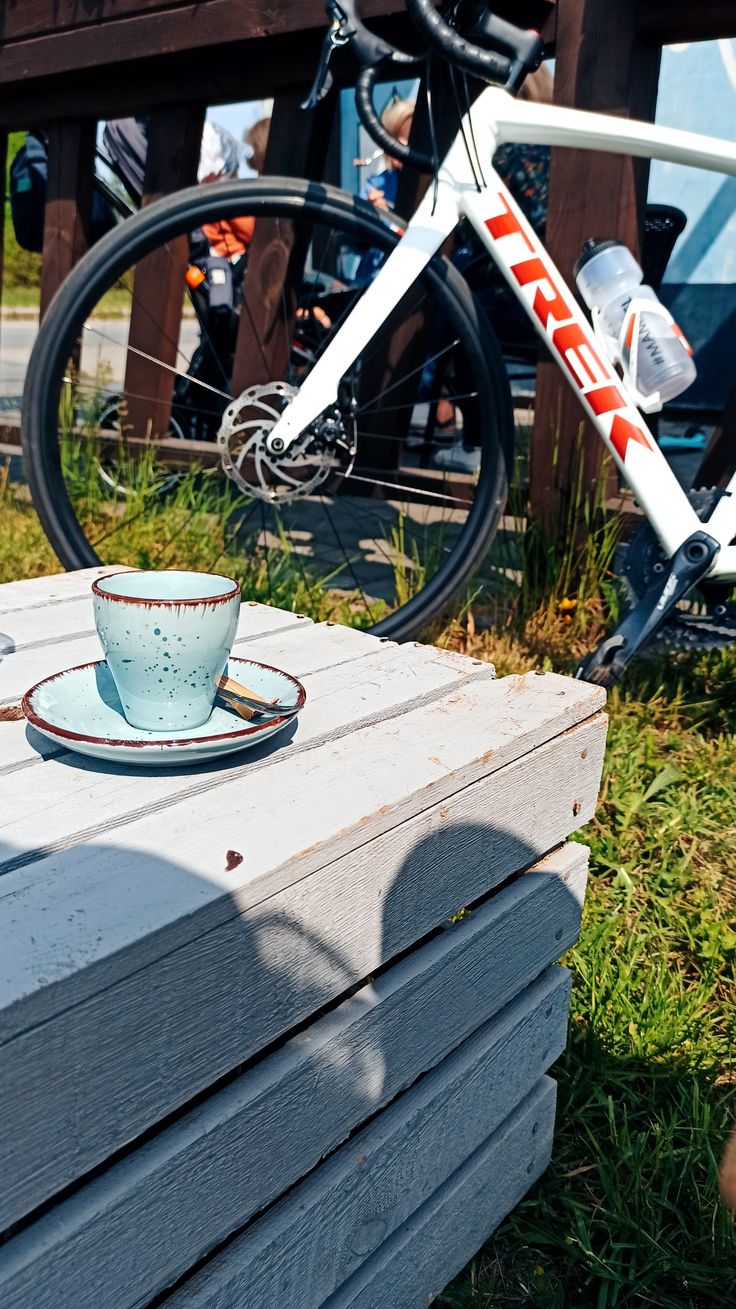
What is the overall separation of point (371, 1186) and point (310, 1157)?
12 cm

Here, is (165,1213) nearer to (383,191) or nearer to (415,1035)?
(415,1035)

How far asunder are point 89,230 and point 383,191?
153 centimetres

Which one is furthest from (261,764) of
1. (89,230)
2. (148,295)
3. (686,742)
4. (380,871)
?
(89,230)

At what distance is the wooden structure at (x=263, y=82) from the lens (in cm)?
229

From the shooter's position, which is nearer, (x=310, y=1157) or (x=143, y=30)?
Answer: (x=310, y=1157)

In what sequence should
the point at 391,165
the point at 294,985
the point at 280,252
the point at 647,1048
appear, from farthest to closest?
the point at 391,165 < the point at 280,252 < the point at 647,1048 < the point at 294,985

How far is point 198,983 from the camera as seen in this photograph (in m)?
0.77

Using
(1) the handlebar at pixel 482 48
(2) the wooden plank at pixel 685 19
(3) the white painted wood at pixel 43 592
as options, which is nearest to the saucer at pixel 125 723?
(3) the white painted wood at pixel 43 592

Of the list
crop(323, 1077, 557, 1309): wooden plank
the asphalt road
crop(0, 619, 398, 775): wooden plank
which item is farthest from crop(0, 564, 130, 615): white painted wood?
the asphalt road

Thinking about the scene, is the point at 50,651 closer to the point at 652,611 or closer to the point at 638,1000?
the point at 638,1000

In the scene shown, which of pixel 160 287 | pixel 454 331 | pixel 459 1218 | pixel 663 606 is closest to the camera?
pixel 459 1218

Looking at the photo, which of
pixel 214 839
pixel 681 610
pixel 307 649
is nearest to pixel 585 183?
pixel 681 610

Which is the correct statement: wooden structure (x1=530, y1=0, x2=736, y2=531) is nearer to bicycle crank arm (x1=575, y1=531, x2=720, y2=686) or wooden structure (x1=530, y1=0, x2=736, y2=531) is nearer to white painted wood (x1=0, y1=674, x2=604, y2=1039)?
bicycle crank arm (x1=575, y1=531, x2=720, y2=686)

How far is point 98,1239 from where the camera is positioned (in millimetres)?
748
